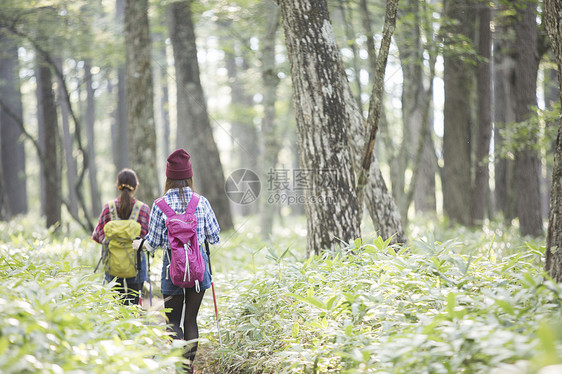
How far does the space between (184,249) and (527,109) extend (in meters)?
7.89

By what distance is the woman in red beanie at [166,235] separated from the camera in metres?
4.15

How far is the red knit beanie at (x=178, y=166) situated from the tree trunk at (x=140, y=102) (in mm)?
4453

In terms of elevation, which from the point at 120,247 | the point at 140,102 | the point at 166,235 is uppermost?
the point at 140,102

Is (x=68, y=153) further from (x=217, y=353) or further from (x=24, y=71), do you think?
(x=217, y=353)

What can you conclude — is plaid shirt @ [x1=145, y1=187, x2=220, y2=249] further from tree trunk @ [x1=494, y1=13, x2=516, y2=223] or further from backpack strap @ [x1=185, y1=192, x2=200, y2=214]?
tree trunk @ [x1=494, y1=13, x2=516, y2=223]

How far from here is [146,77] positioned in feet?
28.0

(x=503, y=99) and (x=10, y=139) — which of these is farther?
(x=10, y=139)

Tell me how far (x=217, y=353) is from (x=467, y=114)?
8444 mm

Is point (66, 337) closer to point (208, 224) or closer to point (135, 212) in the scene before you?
point (208, 224)

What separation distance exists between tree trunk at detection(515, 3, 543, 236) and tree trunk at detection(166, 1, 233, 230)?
7.02m

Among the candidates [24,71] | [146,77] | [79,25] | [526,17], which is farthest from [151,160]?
[24,71]

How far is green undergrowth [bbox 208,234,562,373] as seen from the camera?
2611 mm

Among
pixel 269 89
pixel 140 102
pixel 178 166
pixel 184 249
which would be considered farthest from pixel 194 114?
pixel 184 249

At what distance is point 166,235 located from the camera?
4184 mm
